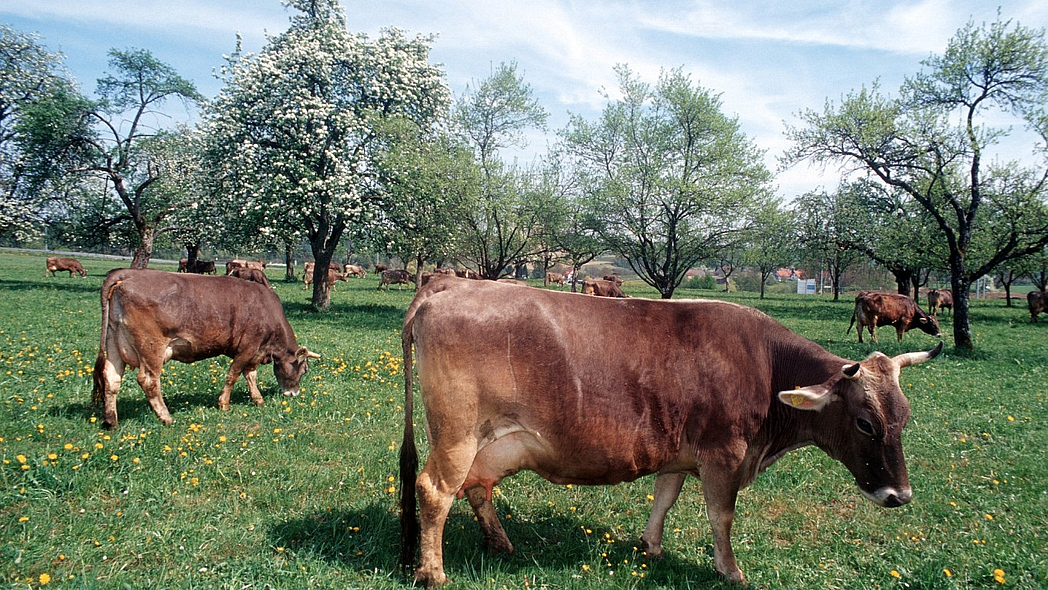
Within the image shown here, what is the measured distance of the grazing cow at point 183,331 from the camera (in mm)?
7324

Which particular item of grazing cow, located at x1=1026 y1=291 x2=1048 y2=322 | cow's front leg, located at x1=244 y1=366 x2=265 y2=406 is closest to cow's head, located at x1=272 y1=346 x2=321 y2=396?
cow's front leg, located at x1=244 y1=366 x2=265 y2=406

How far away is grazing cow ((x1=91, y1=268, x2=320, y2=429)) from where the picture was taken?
7.32 meters

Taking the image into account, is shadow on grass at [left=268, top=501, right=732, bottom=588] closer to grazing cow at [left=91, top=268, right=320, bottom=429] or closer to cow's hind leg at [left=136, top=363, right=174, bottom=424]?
cow's hind leg at [left=136, top=363, right=174, bottom=424]

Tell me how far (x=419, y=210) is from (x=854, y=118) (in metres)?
15.3

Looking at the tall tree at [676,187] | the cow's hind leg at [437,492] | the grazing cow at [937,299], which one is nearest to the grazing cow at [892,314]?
the tall tree at [676,187]

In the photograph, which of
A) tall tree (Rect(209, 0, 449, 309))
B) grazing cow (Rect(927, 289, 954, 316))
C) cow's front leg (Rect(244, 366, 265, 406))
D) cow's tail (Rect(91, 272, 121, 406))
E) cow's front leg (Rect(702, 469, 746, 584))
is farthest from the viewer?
grazing cow (Rect(927, 289, 954, 316))

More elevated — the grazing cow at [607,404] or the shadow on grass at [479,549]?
the grazing cow at [607,404]

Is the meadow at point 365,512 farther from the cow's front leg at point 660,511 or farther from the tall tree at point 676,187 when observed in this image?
the tall tree at point 676,187

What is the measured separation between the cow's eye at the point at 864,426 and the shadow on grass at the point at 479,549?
1.59 meters

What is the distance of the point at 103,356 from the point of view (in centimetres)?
712

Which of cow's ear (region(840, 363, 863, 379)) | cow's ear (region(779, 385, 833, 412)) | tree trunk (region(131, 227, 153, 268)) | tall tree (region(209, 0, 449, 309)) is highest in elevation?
tall tree (region(209, 0, 449, 309))

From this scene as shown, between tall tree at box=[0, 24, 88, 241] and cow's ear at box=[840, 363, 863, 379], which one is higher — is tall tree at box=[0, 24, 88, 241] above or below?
above

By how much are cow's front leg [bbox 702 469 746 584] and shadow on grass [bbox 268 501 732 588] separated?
0.13 metres

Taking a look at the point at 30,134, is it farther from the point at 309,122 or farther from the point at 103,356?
the point at 103,356
